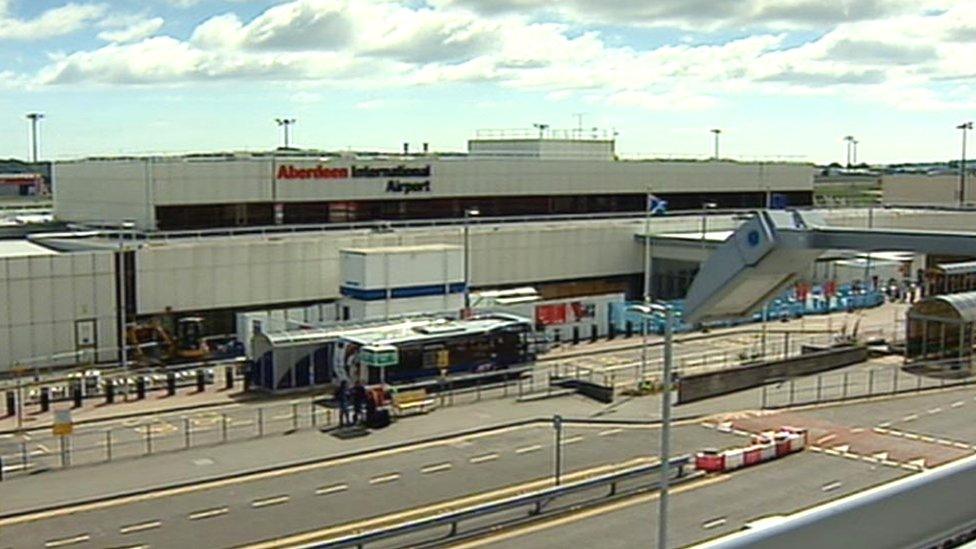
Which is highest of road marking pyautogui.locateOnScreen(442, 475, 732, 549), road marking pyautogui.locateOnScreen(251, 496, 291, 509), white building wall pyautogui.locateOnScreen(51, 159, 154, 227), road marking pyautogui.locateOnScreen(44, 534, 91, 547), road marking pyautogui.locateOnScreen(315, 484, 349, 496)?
white building wall pyautogui.locateOnScreen(51, 159, 154, 227)

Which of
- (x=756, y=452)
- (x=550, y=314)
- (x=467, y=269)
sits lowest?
(x=756, y=452)

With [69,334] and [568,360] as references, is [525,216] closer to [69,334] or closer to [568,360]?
[568,360]

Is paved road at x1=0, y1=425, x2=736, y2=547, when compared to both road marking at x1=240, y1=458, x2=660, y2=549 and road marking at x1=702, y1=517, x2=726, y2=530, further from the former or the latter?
road marking at x1=702, y1=517, x2=726, y2=530

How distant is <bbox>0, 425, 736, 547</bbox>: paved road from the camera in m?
20.5

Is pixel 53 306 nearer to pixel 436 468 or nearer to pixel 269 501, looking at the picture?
pixel 436 468

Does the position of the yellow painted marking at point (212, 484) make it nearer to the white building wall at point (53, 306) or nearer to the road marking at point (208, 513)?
the road marking at point (208, 513)

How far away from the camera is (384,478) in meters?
24.4

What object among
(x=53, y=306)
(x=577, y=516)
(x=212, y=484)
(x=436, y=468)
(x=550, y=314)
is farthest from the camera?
(x=550, y=314)

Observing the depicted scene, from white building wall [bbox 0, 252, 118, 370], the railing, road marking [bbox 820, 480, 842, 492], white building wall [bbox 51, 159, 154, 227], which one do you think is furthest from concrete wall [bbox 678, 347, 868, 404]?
white building wall [bbox 51, 159, 154, 227]

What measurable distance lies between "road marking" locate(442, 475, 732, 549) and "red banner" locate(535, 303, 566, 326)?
20909 millimetres

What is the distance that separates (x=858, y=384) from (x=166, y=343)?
23546mm

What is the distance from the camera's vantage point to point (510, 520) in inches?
828

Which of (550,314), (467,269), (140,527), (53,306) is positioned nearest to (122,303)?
(53,306)

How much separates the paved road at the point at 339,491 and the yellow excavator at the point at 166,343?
15.3 m
